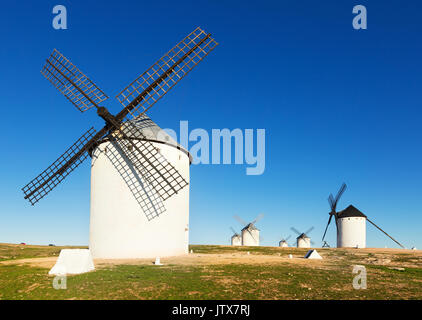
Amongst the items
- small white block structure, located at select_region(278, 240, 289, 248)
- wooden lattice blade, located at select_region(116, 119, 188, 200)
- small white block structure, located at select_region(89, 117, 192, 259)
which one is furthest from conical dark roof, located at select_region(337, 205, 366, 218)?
wooden lattice blade, located at select_region(116, 119, 188, 200)

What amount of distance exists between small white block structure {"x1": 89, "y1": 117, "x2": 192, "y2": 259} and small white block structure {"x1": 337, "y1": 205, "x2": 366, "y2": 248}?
33.5 m

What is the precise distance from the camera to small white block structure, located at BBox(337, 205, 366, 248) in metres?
44.9

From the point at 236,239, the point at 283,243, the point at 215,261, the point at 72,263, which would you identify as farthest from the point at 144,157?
the point at 283,243

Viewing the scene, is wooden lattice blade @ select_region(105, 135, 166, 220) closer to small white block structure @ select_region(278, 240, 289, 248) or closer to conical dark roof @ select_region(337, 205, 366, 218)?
conical dark roof @ select_region(337, 205, 366, 218)

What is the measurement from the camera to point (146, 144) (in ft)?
65.4

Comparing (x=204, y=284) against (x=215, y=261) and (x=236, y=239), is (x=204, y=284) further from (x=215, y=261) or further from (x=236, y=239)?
(x=236, y=239)

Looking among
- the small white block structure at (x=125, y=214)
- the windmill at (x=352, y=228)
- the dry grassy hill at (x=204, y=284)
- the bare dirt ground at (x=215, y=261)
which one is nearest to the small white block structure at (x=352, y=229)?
the windmill at (x=352, y=228)

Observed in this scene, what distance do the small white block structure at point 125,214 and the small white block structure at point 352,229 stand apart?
33537mm

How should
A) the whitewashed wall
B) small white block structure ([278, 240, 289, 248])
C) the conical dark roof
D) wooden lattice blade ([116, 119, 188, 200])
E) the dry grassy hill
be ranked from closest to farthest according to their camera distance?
1. the dry grassy hill
2. wooden lattice blade ([116, 119, 188, 200])
3. the whitewashed wall
4. the conical dark roof
5. small white block structure ([278, 240, 289, 248])
